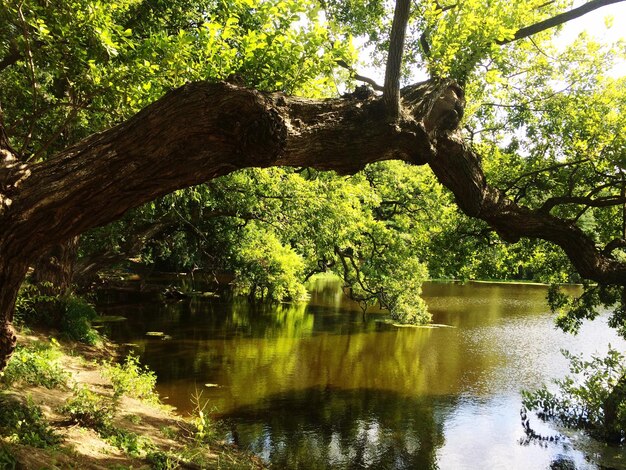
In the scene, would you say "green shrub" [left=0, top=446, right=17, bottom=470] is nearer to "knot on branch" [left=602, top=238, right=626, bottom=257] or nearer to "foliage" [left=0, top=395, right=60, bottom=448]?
"foliage" [left=0, top=395, right=60, bottom=448]

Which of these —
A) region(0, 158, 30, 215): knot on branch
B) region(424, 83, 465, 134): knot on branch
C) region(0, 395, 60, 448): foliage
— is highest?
region(424, 83, 465, 134): knot on branch

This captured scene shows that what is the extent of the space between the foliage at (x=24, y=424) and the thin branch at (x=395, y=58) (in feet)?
14.5

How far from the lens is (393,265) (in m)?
17.7

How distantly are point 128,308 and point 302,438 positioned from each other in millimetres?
15911

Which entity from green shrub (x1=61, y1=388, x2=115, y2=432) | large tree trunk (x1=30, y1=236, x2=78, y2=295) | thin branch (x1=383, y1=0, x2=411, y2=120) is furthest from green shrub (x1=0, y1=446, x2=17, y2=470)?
large tree trunk (x1=30, y1=236, x2=78, y2=295)

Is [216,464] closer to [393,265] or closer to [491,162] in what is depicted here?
[491,162]

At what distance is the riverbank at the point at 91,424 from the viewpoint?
4648mm

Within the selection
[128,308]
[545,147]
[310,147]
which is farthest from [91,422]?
[128,308]

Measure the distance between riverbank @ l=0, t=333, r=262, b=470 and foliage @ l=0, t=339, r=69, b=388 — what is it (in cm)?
1

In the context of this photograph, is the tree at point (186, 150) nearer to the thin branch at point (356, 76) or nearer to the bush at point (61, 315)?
the thin branch at point (356, 76)

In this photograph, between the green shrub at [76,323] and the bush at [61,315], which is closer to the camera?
the bush at [61,315]

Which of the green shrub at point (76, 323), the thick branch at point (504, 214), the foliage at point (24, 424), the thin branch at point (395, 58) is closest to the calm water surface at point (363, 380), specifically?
the green shrub at point (76, 323)

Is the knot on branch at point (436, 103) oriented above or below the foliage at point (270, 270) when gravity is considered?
above

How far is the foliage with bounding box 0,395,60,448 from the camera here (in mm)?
4520
